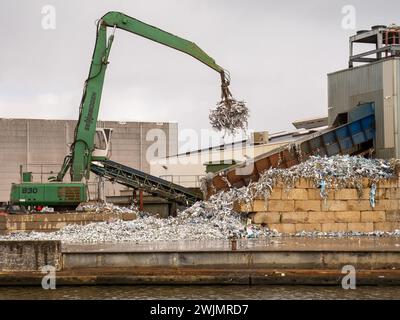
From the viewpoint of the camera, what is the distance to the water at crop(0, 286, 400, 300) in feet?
63.0

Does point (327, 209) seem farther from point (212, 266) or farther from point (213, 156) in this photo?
point (213, 156)

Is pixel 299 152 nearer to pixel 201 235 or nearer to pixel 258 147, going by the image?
pixel 201 235

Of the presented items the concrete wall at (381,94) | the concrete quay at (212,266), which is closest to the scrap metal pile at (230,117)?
the concrete wall at (381,94)

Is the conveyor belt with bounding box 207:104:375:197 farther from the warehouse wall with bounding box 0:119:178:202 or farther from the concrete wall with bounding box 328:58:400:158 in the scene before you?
the warehouse wall with bounding box 0:119:178:202

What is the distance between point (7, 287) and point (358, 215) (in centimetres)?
1273

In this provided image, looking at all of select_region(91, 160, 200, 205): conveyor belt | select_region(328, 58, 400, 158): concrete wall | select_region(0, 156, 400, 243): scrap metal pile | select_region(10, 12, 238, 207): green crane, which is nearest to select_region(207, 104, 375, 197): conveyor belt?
select_region(328, 58, 400, 158): concrete wall

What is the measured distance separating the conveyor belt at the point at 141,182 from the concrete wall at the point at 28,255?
Answer: 44.3 feet

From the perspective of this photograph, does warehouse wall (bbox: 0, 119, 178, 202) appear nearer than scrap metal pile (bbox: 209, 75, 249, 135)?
No

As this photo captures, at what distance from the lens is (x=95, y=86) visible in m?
34.0

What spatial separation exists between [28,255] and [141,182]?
14.7m

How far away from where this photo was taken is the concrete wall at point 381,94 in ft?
102

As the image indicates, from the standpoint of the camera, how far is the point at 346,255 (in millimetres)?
20875

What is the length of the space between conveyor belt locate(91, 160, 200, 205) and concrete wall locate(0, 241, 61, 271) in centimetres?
1350

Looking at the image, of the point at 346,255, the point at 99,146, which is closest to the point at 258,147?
the point at 99,146
